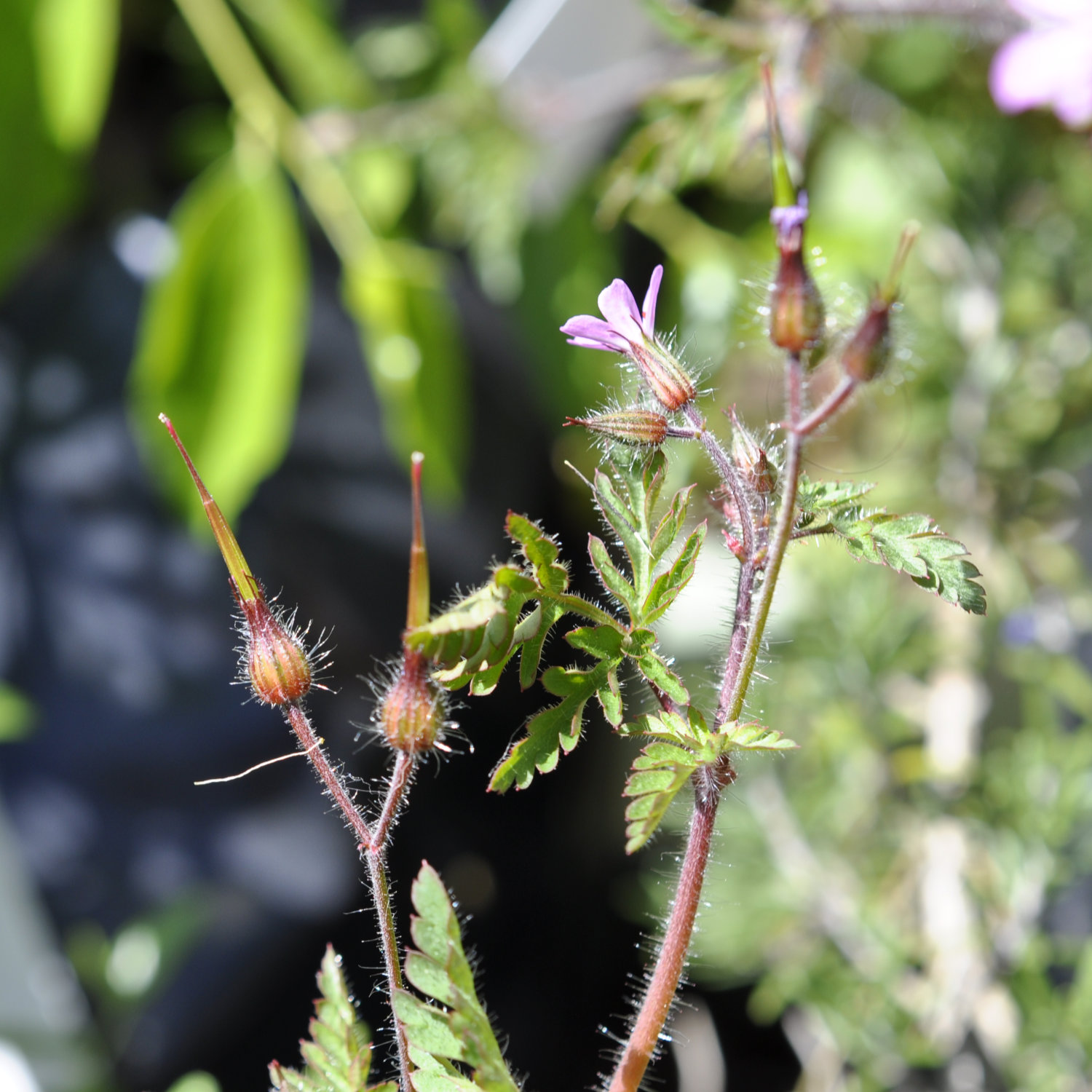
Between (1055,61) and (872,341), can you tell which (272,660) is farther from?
(1055,61)

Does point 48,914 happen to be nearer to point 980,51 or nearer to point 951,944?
point 951,944

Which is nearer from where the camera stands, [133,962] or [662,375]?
[662,375]

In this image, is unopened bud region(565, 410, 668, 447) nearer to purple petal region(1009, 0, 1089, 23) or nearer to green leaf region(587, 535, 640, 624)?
green leaf region(587, 535, 640, 624)

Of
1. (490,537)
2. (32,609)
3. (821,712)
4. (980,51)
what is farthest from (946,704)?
(32,609)

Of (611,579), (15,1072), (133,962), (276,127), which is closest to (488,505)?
(276,127)

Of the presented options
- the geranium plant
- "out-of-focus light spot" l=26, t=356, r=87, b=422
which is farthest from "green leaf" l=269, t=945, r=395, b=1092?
"out-of-focus light spot" l=26, t=356, r=87, b=422

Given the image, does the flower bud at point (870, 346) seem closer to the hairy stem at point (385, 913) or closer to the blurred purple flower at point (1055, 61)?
the hairy stem at point (385, 913)
